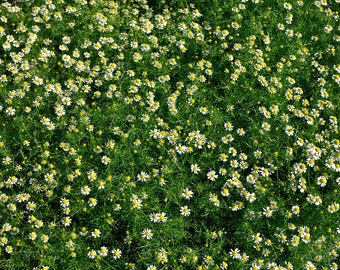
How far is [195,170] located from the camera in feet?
18.2

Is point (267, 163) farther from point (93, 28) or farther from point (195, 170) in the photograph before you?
point (93, 28)

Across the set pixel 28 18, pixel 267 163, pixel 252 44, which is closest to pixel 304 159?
pixel 267 163

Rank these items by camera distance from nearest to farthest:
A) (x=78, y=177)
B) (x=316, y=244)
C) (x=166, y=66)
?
(x=316, y=244) → (x=78, y=177) → (x=166, y=66)

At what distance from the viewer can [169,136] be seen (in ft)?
18.6

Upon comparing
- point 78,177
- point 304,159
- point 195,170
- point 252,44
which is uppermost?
point 252,44

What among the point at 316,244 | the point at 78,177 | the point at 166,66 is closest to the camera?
the point at 316,244

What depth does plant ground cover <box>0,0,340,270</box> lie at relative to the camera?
5215mm

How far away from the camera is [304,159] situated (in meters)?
5.66

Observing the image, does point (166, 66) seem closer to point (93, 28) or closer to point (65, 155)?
point (93, 28)

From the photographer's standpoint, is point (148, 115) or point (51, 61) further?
point (51, 61)

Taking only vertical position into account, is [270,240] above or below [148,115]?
below

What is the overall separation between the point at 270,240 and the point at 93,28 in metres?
3.51

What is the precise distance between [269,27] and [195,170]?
7.86ft

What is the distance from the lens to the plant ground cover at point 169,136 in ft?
17.1
